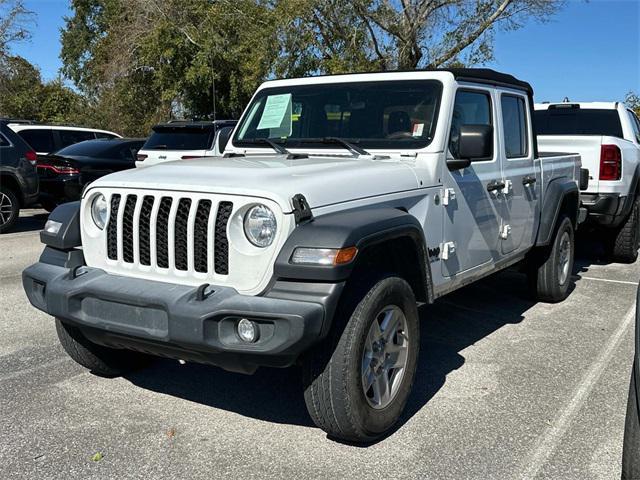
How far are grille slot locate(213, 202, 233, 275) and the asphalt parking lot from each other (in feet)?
3.18

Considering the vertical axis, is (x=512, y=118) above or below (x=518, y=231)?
above

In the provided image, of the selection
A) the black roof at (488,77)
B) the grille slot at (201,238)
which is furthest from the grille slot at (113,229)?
the black roof at (488,77)

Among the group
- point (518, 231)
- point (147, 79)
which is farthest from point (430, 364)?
point (147, 79)

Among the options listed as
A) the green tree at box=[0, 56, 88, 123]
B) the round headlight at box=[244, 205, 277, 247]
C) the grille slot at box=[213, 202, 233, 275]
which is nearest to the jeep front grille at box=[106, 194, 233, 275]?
the grille slot at box=[213, 202, 233, 275]

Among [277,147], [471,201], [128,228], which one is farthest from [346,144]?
[128,228]

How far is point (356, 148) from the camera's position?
421 cm

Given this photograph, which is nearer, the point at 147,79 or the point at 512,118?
the point at 512,118

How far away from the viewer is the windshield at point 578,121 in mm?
8695

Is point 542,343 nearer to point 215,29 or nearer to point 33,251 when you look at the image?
point 33,251

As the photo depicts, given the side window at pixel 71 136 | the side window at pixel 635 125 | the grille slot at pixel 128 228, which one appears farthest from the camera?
the side window at pixel 71 136

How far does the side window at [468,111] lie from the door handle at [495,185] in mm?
443

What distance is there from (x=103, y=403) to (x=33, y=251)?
5.53 metres

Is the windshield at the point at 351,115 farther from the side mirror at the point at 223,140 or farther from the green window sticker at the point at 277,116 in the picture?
the side mirror at the point at 223,140

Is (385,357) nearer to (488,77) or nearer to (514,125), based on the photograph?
(488,77)
